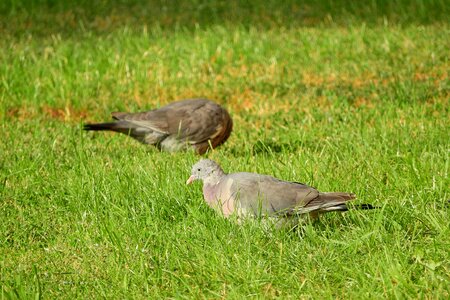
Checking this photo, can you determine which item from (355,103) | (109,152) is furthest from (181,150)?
(355,103)

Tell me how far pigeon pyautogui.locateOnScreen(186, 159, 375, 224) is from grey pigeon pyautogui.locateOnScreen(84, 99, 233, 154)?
8.96 feet

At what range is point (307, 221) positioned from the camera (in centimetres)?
568

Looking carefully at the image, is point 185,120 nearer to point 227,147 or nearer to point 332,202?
point 227,147

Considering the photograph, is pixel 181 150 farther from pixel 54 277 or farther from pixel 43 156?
pixel 54 277

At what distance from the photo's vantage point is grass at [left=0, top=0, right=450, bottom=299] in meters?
5.14

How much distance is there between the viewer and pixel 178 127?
8.64m

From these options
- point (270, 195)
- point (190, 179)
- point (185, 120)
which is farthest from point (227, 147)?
point (270, 195)

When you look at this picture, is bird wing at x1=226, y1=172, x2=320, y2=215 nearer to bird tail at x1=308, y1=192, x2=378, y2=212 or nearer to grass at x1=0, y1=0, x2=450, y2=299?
bird tail at x1=308, y1=192, x2=378, y2=212

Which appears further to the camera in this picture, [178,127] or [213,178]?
[178,127]

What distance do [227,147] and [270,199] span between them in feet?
10.5

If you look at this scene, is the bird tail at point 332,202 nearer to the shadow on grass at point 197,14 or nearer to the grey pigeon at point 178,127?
the grey pigeon at point 178,127

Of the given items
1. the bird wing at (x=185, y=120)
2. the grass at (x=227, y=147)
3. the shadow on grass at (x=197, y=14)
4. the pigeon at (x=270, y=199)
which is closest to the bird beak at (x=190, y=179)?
the grass at (x=227, y=147)

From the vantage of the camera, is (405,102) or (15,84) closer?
(405,102)

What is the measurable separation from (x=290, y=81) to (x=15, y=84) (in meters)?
3.16
